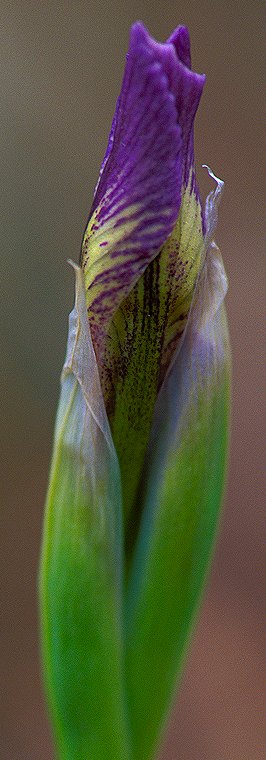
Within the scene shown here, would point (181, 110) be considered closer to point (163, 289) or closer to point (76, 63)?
point (163, 289)

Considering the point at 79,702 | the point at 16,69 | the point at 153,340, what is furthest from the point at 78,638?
the point at 16,69

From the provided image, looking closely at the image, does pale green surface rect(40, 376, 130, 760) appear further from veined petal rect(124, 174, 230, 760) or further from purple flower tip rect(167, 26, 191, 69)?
purple flower tip rect(167, 26, 191, 69)

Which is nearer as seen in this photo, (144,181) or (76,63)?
(144,181)

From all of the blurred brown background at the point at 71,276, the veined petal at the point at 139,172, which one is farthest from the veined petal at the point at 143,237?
the blurred brown background at the point at 71,276

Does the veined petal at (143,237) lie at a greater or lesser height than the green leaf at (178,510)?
greater

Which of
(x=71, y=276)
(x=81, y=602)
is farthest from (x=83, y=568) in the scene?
(x=71, y=276)

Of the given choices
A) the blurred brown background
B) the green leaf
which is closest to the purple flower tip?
the green leaf

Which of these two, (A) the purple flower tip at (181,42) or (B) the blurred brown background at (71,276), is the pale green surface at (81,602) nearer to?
(A) the purple flower tip at (181,42)
